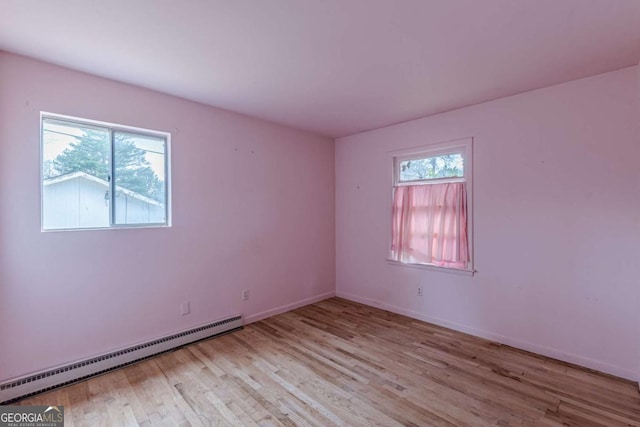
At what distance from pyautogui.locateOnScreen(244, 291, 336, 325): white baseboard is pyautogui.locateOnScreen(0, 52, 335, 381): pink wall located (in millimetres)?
25

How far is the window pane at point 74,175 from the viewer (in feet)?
7.72

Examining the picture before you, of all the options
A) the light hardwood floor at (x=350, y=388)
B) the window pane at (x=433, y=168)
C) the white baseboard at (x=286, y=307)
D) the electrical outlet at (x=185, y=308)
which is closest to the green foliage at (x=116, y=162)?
the electrical outlet at (x=185, y=308)

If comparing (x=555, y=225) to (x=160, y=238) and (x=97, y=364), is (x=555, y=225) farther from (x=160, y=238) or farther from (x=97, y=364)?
(x=97, y=364)

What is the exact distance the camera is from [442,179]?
3.53m

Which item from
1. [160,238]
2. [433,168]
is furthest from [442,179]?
[160,238]

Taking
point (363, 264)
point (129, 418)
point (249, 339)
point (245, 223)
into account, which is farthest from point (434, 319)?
point (129, 418)

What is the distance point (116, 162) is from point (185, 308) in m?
1.61

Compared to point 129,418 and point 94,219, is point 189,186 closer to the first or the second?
point 94,219

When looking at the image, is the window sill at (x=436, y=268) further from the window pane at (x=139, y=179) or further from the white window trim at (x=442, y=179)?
the window pane at (x=139, y=179)

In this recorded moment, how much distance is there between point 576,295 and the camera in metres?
2.61

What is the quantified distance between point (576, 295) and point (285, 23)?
3.33 m

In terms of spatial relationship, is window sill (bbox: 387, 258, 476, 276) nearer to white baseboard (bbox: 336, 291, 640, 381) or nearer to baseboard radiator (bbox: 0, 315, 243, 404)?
white baseboard (bbox: 336, 291, 640, 381)

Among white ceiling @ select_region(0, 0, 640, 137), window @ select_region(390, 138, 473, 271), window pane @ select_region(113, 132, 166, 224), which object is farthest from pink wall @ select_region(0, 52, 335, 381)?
window @ select_region(390, 138, 473, 271)

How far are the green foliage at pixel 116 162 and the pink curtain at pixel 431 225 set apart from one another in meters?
2.93
